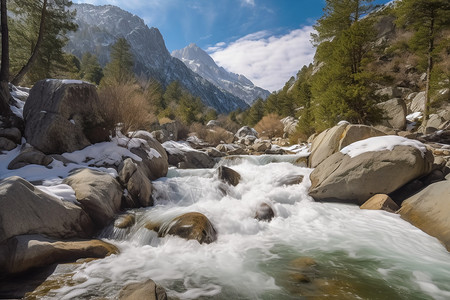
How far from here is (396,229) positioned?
213 inches

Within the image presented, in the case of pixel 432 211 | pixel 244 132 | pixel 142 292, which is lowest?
pixel 432 211

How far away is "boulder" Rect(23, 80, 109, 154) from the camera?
7.60m

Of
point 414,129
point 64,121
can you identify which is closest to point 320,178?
point 64,121

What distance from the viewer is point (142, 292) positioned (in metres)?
2.70

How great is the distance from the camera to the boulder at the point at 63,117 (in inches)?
299

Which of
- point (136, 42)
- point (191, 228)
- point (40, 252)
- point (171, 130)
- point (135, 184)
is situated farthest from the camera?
point (136, 42)

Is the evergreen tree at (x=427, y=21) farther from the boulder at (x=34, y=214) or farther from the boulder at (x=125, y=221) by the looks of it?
the boulder at (x=34, y=214)

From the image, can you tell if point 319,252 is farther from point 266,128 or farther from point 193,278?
point 266,128

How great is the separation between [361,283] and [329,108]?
1323cm

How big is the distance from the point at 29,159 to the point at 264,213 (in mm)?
7269

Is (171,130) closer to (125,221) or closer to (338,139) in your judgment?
(338,139)

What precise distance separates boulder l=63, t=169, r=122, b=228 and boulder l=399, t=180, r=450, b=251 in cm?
784

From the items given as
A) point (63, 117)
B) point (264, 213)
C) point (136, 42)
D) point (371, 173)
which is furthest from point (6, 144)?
point (136, 42)

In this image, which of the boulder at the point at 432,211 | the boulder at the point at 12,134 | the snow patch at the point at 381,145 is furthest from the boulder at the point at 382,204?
the boulder at the point at 12,134
